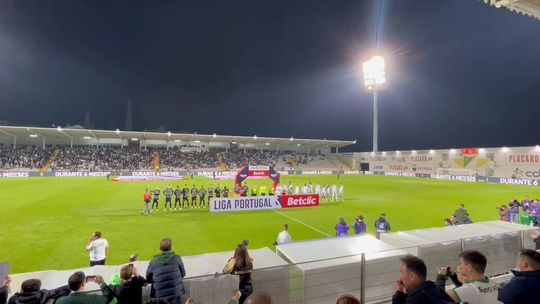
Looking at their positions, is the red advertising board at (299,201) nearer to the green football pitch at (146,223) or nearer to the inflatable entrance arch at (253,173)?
the green football pitch at (146,223)

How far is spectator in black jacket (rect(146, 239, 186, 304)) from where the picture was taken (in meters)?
4.43

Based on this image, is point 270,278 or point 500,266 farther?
point 500,266

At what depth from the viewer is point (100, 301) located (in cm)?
368

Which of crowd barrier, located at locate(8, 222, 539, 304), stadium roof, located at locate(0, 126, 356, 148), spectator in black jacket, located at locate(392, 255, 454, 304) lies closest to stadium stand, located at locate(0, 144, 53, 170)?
stadium roof, located at locate(0, 126, 356, 148)

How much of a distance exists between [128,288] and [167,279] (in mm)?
575

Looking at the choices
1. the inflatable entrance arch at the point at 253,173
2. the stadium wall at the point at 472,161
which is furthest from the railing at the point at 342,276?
the stadium wall at the point at 472,161

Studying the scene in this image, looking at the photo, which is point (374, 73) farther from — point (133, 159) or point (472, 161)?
point (133, 159)

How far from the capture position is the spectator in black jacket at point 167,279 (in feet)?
14.5

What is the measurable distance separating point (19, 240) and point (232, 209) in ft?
32.7

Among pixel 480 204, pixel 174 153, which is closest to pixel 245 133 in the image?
pixel 174 153

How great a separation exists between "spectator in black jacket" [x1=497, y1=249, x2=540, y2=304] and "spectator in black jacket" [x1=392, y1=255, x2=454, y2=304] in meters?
0.79

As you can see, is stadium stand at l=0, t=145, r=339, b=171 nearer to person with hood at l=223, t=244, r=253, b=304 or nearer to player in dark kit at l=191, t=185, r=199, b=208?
player in dark kit at l=191, t=185, r=199, b=208

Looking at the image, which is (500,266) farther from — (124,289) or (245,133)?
(245,133)

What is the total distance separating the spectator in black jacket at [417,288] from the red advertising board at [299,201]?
15.7 m
